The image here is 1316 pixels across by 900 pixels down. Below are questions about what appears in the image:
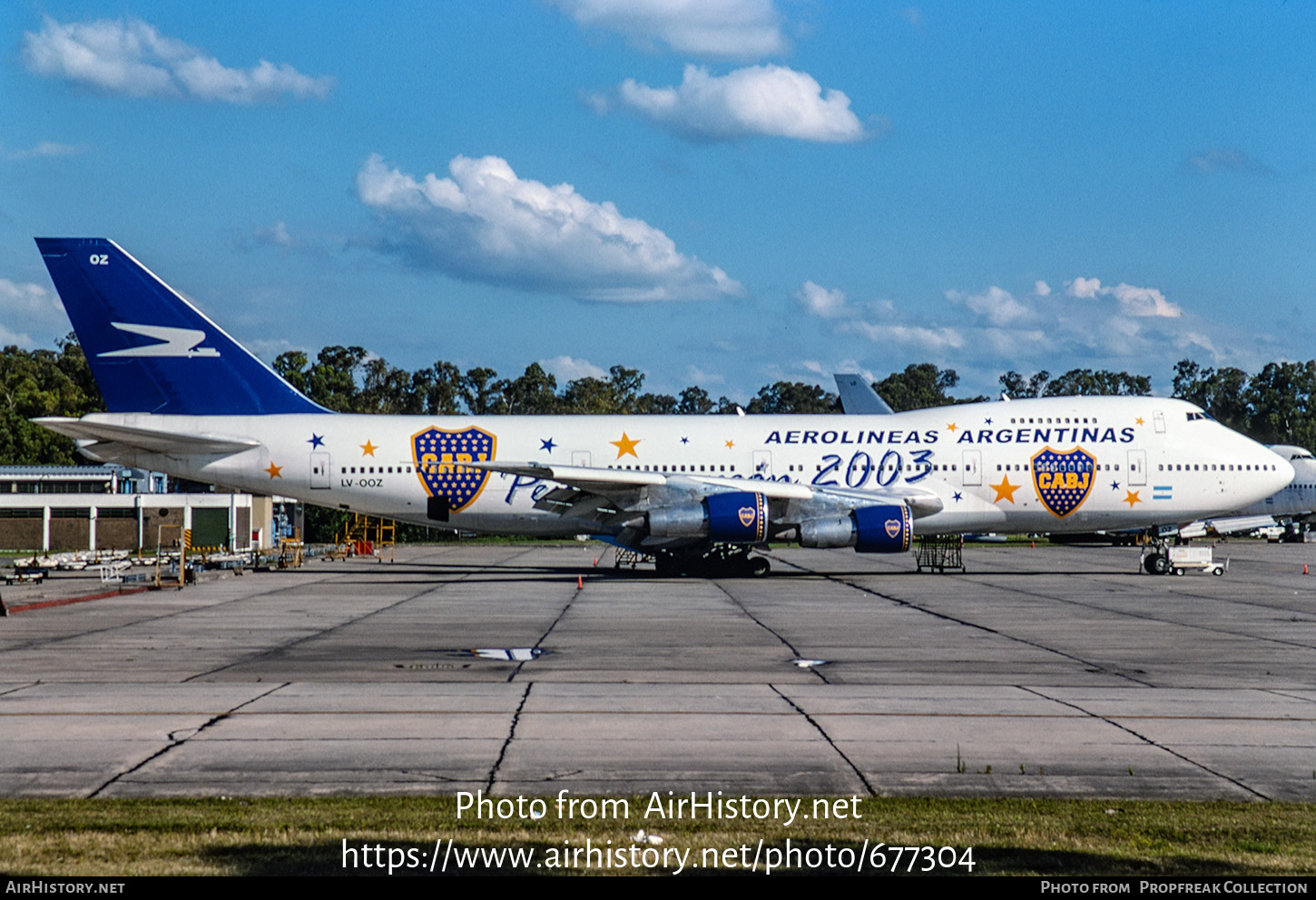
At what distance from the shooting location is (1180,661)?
51.7ft

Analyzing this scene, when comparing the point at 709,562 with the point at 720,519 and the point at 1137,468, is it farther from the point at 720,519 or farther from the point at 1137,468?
the point at 1137,468

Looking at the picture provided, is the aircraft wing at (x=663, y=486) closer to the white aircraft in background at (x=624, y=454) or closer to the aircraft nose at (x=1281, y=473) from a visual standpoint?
the white aircraft in background at (x=624, y=454)

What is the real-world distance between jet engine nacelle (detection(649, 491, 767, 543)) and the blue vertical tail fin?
1191cm

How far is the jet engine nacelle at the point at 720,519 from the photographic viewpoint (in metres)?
29.6

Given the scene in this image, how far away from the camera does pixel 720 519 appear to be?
29.6 metres

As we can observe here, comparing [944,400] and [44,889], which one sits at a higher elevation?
[944,400]

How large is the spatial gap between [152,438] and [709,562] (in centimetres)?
1539

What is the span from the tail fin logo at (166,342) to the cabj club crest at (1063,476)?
920 inches

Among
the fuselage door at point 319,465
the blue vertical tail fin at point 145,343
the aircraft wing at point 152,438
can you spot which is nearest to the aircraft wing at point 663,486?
the fuselage door at point 319,465

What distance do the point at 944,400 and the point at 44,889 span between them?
468 feet

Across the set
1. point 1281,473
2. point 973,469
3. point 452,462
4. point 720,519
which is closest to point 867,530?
point 720,519

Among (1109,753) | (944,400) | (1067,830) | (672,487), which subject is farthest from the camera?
(944,400)

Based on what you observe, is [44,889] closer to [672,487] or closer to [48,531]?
[672,487]

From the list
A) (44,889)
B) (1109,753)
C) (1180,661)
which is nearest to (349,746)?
(44,889)
